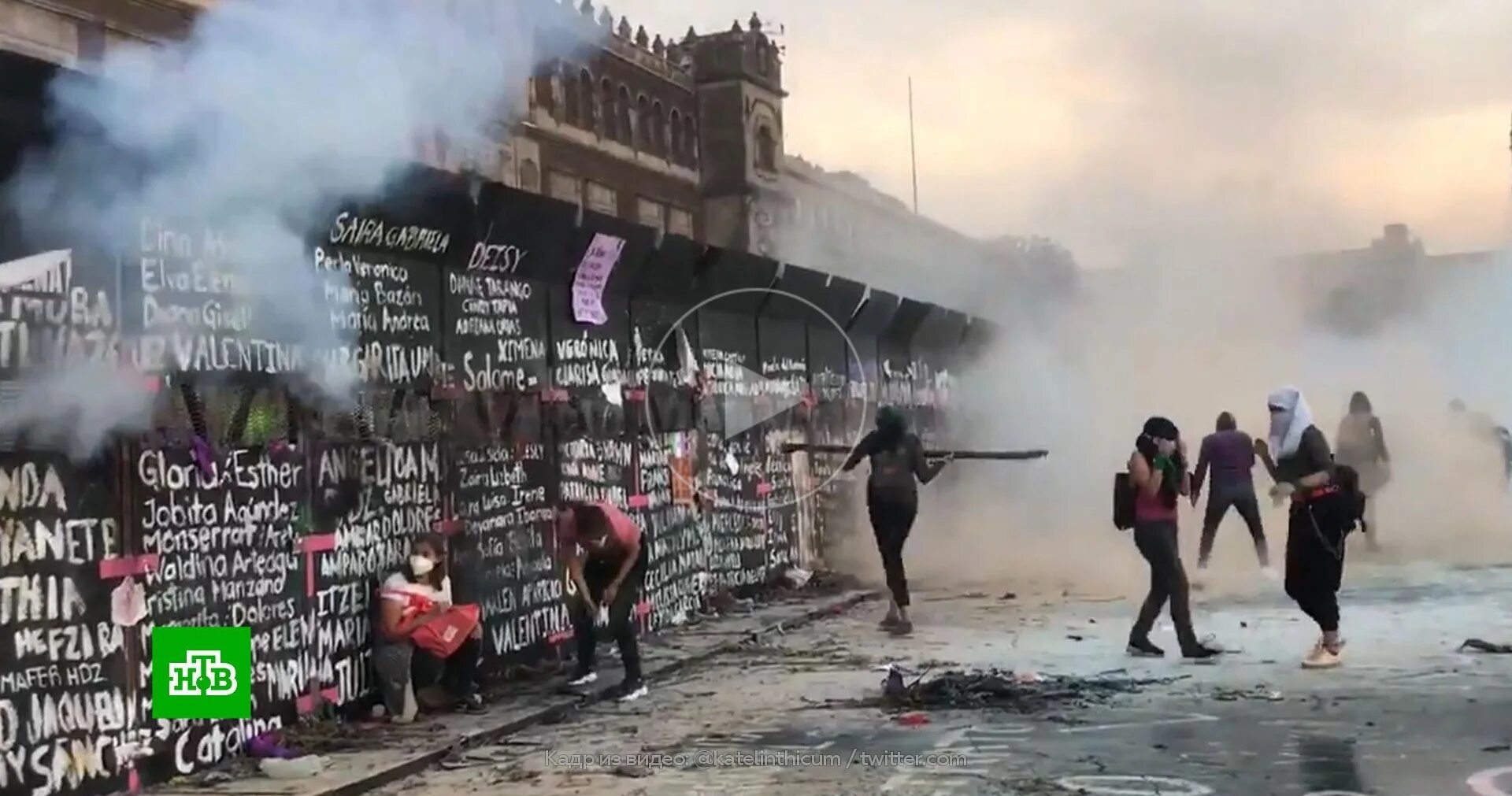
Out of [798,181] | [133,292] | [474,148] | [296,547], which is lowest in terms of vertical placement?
[296,547]

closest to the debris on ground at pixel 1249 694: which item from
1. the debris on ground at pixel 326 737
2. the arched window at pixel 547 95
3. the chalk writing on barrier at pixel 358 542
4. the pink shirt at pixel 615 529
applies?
the pink shirt at pixel 615 529

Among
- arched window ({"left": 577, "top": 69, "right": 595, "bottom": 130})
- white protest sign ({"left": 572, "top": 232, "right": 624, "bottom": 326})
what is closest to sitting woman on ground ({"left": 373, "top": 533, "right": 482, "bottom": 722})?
white protest sign ({"left": 572, "top": 232, "right": 624, "bottom": 326})

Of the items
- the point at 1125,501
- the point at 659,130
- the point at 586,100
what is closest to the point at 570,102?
the point at 586,100

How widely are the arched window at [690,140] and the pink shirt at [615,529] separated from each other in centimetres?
3063

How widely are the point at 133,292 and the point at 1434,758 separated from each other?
557cm

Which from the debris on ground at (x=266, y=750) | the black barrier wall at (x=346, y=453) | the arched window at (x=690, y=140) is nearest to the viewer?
the black barrier wall at (x=346, y=453)

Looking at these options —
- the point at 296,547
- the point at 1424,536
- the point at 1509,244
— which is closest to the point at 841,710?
the point at 296,547

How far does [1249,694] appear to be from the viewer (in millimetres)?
8617

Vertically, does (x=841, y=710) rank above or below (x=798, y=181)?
below

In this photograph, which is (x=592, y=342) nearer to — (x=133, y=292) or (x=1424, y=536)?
(x=133, y=292)

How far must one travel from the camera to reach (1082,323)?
25.0 metres

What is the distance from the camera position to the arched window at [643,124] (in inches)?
1446

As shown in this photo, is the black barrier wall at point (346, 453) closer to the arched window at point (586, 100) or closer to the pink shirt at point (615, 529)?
the pink shirt at point (615, 529)

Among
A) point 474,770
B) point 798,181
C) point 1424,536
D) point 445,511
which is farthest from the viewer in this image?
point 798,181
